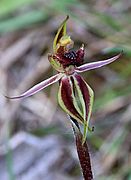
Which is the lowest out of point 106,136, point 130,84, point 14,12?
point 106,136

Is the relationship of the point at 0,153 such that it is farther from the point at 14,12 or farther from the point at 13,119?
the point at 14,12

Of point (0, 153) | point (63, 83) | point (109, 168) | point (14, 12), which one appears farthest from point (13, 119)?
point (63, 83)

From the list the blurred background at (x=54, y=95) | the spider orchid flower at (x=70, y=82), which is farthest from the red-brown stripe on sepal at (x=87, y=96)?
the blurred background at (x=54, y=95)

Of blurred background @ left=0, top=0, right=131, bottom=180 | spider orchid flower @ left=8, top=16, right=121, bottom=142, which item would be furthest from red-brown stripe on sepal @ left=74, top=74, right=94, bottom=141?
blurred background @ left=0, top=0, right=131, bottom=180

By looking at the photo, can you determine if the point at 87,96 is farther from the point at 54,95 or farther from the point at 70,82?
the point at 54,95

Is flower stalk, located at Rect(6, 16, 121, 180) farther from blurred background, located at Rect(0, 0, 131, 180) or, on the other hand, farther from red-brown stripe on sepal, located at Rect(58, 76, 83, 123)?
blurred background, located at Rect(0, 0, 131, 180)

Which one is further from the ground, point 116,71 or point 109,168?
point 116,71
